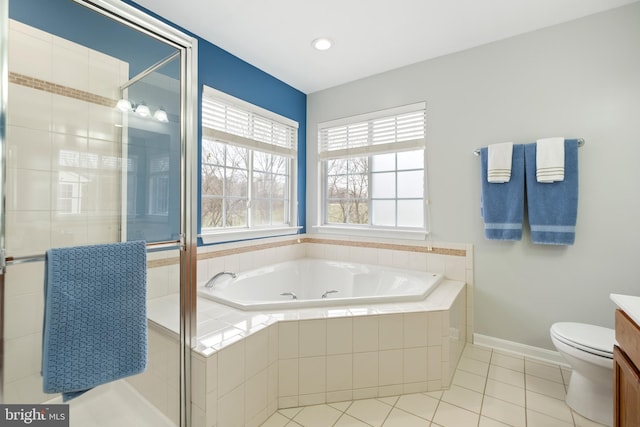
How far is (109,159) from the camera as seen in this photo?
1.56 meters

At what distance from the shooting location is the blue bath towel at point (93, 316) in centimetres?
102

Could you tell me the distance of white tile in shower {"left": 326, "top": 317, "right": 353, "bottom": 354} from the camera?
1704mm

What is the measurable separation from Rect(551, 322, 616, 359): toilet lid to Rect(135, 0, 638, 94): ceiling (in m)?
2.09

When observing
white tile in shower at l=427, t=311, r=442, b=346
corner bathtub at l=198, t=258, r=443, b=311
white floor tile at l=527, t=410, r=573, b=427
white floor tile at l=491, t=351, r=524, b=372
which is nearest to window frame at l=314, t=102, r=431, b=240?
corner bathtub at l=198, t=258, r=443, b=311

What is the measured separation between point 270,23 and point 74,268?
200 centimetres

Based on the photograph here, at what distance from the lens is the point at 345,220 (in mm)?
3256

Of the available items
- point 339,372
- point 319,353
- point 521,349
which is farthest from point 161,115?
point 521,349

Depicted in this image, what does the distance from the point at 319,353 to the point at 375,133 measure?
7.09ft

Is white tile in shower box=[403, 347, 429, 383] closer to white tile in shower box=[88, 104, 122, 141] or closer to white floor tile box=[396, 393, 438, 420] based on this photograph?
white floor tile box=[396, 393, 438, 420]

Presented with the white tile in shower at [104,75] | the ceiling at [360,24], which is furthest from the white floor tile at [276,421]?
the ceiling at [360,24]

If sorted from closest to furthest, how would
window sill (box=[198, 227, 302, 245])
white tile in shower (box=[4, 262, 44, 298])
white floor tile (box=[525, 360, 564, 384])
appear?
white tile in shower (box=[4, 262, 44, 298]), white floor tile (box=[525, 360, 564, 384]), window sill (box=[198, 227, 302, 245])

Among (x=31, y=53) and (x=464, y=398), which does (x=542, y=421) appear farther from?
(x=31, y=53)

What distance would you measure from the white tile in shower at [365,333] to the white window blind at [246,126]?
6.03 feet

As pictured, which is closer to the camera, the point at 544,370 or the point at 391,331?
the point at 391,331
